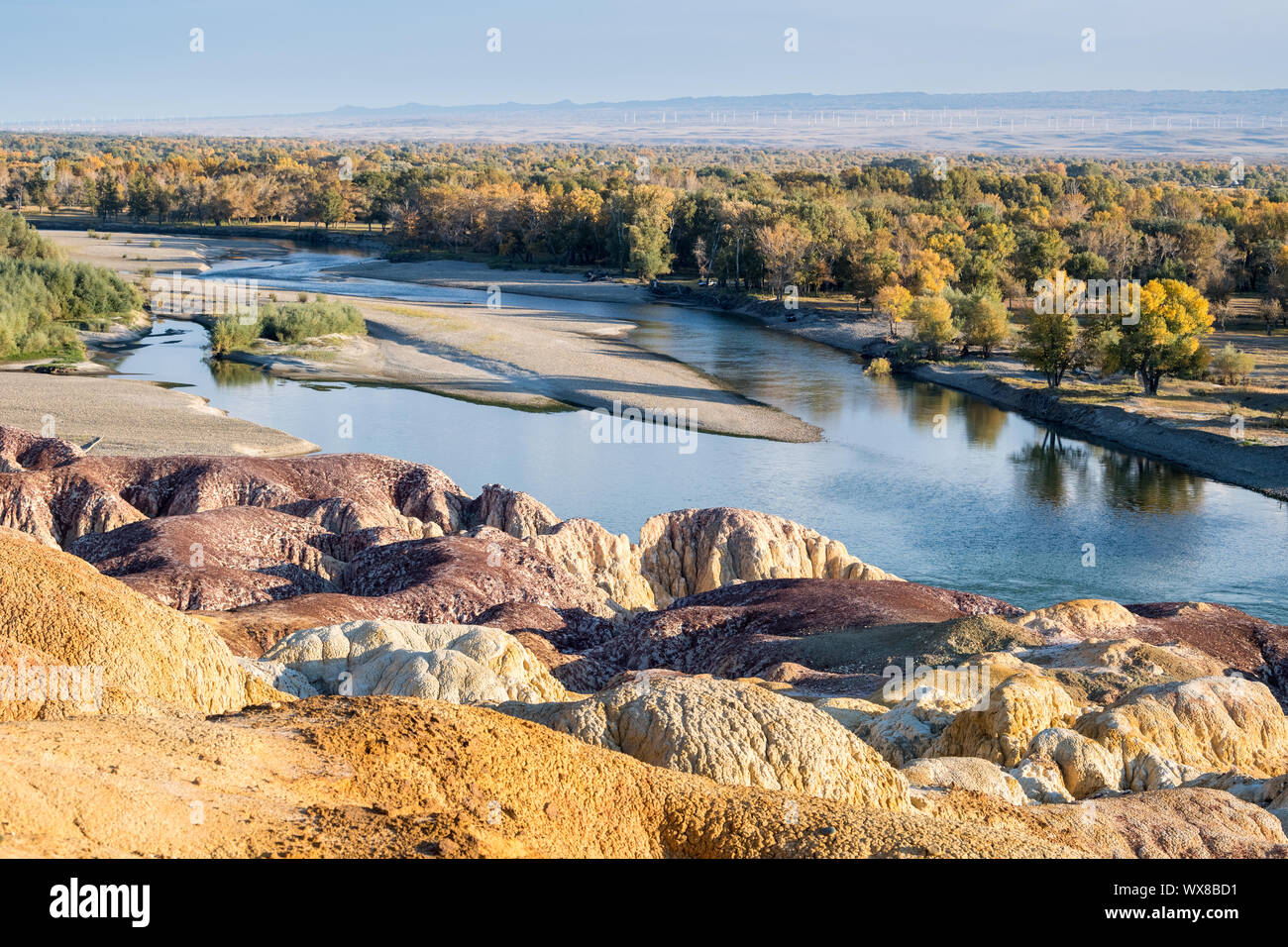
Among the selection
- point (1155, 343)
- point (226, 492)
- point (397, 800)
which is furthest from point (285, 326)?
point (397, 800)

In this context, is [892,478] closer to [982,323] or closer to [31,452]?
[982,323]

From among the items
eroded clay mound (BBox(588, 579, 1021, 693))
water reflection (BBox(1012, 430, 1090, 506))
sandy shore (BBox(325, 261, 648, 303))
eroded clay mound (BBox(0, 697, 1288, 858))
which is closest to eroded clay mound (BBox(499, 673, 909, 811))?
eroded clay mound (BBox(0, 697, 1288, 858))

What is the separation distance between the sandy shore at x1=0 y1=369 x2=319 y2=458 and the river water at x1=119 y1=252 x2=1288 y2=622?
2.87m

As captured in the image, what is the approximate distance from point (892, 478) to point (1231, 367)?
26.5 meters

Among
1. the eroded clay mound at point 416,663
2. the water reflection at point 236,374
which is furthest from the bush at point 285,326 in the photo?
the eroded clay mound at point 416,663

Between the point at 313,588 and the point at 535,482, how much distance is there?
2531 centimetres

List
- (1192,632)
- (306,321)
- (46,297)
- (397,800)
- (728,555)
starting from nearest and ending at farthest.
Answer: (397,800)
(1192,632)
(728,555)
(46,297)
(306,321)

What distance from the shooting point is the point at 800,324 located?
9250 cm

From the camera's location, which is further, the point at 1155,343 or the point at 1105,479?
the point at 1155,343

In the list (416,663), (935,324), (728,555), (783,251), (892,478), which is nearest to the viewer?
(416,663)

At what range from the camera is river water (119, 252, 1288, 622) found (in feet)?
130

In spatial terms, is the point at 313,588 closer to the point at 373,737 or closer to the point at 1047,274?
the point at 373,737

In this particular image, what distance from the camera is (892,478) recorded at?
50.8 metres

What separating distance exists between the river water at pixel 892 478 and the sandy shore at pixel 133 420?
9.43 feet
